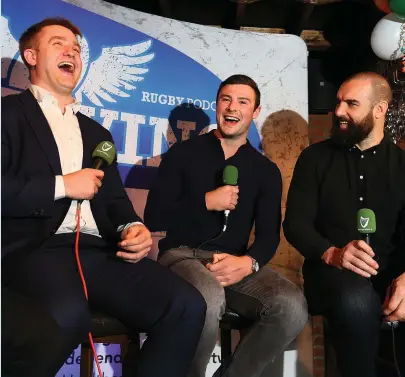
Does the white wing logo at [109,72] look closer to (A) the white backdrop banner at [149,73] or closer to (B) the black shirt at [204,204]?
(A) the white backdrop banner at [149,73]

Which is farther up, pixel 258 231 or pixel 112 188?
pixel 112 188

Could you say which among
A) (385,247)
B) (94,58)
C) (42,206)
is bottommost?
(385,247)

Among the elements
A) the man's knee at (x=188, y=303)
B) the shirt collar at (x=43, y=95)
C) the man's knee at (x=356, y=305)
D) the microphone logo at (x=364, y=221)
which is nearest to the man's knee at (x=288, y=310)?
the man's knee at (x=356, y=305)

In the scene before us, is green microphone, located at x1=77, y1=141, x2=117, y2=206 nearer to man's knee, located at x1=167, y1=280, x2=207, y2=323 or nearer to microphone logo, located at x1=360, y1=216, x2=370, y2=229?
man's knee, located at x1=167, y1=280, x2=207, y2=323

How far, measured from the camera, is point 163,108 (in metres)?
2.98

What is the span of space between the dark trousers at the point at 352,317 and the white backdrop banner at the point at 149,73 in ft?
3.47

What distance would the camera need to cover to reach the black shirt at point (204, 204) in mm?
2232

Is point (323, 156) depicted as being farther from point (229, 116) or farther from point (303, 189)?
point (229, 116)

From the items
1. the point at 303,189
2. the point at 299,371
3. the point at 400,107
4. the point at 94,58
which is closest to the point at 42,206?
the point at 303,189

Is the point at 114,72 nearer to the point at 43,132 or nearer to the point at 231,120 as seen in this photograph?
the point at 231,120

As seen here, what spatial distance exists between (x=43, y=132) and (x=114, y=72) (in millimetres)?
1131

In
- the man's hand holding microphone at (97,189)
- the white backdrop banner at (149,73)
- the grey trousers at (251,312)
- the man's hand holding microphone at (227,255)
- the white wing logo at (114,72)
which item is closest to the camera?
the man's hand holding microphone at (97,189)

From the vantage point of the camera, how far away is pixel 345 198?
225 cm

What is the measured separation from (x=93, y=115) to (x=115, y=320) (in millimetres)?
1287
